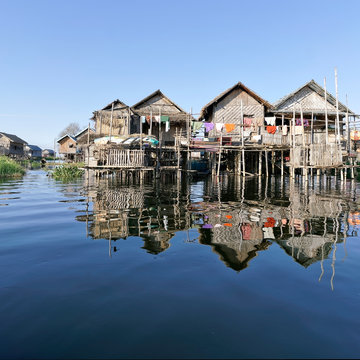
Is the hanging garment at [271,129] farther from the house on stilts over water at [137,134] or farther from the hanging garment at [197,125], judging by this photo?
the house on stilts over water at [137,134]

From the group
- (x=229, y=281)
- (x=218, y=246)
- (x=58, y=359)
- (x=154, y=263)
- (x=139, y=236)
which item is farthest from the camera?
(x=139, y=236)

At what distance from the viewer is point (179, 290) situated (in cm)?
303

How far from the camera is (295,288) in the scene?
3.06 meters

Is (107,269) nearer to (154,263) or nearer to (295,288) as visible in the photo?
(154,263)

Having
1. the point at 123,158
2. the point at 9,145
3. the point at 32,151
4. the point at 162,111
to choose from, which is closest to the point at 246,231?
the point at 123,158

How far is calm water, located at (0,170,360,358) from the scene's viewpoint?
2.13m

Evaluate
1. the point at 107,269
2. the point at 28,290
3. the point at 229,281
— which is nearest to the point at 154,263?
the point at 107,269

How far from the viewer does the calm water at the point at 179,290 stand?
7.00ft

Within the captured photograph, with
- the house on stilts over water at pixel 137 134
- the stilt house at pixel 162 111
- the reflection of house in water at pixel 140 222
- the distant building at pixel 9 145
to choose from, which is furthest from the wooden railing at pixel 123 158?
the distant building at pixel 9 145

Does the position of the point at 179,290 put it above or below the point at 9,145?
below

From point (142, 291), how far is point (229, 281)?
100 centimetres

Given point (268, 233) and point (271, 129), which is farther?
point (271, 129)

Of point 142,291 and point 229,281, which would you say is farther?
point 229,281

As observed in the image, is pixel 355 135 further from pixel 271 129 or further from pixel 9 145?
pixel 9 145
